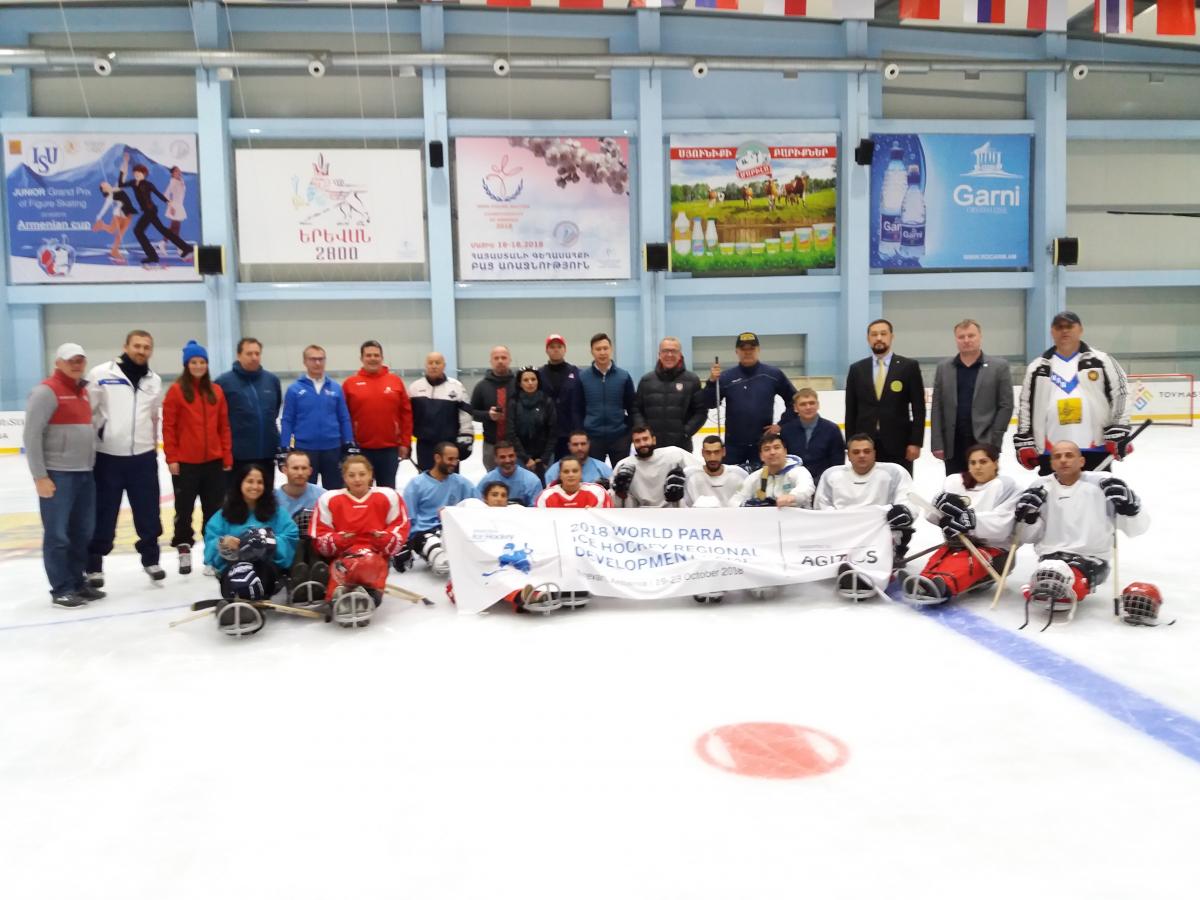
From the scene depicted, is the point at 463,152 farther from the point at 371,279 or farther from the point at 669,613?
the point at 669,613

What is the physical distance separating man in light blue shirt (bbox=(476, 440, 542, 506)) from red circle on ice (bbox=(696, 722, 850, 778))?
9.24 ft


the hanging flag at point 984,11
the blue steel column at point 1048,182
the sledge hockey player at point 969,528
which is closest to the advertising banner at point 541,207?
the hanging flag at point 984,11

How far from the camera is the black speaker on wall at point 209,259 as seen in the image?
1441 cm

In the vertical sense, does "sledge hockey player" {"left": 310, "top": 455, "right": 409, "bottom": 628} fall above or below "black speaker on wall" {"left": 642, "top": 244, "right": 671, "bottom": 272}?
below

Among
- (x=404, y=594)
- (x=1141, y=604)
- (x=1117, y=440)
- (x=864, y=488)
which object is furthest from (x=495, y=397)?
(x=1141, y=604)

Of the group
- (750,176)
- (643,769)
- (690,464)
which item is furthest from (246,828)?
(750,176)

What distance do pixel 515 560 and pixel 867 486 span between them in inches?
84.1

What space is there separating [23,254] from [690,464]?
13770 mm

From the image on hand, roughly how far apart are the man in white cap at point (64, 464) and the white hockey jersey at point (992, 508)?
185 inches

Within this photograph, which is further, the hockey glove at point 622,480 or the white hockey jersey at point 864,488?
the hockey glove at point 622,480

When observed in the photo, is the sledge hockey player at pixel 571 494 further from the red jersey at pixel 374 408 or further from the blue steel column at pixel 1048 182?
the blue steel column at pixel 1048 182

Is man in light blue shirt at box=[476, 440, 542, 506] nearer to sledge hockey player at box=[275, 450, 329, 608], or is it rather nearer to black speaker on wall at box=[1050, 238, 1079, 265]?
sledge hockey player at box=[275, 450, 329, 608]

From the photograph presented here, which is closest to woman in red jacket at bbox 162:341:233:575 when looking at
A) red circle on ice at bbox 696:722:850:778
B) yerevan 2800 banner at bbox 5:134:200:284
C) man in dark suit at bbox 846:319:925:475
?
red circle on ice at bbox 696:722:850:778

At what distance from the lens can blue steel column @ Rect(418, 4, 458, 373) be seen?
49.6ft
